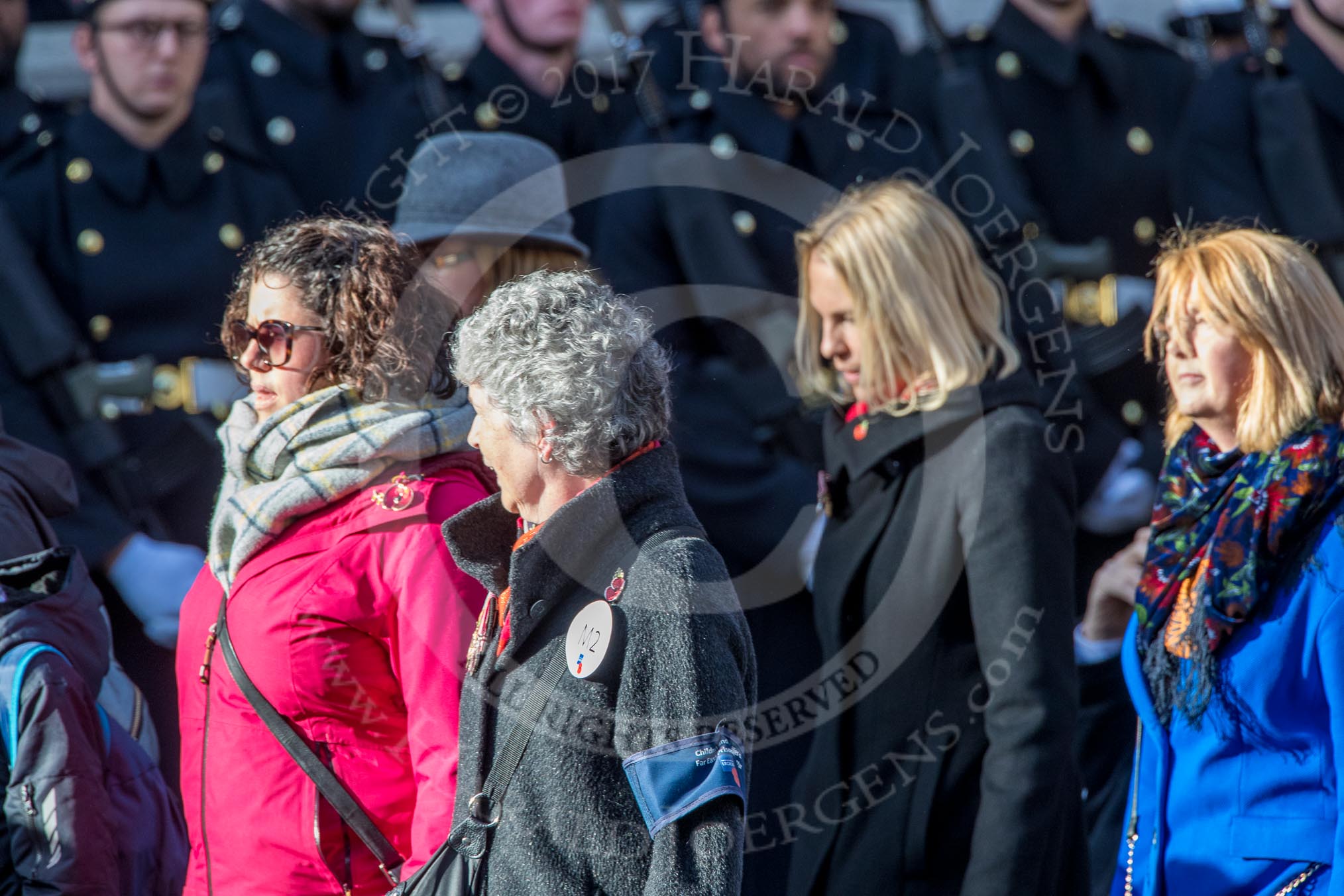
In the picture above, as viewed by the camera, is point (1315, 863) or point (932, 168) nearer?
point (1315, 863)

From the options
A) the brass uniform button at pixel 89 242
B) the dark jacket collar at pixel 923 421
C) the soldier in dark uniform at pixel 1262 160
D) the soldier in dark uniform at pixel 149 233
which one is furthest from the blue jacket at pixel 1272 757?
the brass uniform button at pixel 89 242

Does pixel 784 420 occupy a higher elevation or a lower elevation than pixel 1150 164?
lower

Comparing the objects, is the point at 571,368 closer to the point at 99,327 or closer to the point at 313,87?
the point at 99,327

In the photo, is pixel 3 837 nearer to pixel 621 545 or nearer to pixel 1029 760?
pixel 621 545

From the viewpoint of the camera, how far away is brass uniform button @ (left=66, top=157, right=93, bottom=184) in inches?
193

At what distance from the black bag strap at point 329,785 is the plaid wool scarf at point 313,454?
231 millimetres

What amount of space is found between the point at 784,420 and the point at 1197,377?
2.21 m

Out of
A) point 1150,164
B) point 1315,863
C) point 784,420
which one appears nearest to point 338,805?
point 1315,863

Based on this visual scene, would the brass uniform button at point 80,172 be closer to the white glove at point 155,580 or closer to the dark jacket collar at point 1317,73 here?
the white glove at point 155,580

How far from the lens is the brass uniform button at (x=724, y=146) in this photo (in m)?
5.23

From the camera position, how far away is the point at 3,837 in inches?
105

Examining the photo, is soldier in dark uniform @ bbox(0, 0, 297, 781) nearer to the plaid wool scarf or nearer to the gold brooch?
the plaid wool scarf

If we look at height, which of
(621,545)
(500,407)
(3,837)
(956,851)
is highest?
(500,407)

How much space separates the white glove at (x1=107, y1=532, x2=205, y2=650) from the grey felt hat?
4.53 ft
